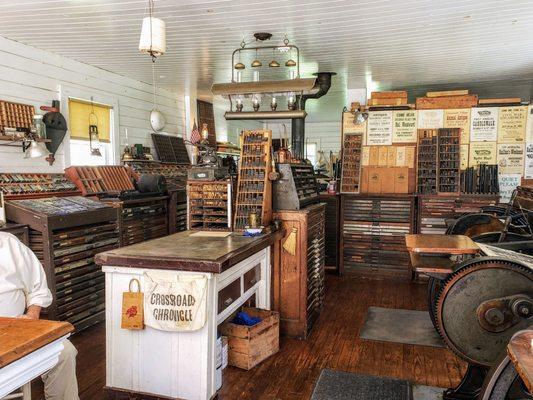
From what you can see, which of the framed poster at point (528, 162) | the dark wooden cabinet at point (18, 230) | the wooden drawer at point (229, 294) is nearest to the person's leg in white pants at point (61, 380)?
the wooden drawer at point (229, 294)

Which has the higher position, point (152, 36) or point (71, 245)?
point (152, 36)

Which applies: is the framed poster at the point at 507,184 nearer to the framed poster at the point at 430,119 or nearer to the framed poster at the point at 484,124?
the framed poster at the point at 484,124

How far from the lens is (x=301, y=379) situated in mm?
3205

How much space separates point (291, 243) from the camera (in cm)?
392

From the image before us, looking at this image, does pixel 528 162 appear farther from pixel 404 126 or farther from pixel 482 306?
pixel 482 306

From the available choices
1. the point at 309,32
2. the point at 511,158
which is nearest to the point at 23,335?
the point at 309,32

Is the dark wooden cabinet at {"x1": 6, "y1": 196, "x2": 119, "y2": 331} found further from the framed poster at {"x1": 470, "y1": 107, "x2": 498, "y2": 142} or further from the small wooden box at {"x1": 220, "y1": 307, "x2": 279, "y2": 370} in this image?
the framed poster at {"x1": 470, "y1": 107, "x2": 498, "y2": 142}

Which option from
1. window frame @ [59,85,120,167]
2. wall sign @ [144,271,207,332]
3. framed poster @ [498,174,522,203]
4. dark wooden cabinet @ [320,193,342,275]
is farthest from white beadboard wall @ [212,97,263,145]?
wall sign @ [144,271,207,332]

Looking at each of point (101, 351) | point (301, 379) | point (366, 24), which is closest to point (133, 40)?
point (366, 24)

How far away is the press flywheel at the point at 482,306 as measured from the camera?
2.55 m

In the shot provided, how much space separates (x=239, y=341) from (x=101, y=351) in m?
1.28

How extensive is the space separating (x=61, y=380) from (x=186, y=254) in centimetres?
98

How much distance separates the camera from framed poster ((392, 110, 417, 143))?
642cm

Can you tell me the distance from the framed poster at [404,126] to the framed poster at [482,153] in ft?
2.73
